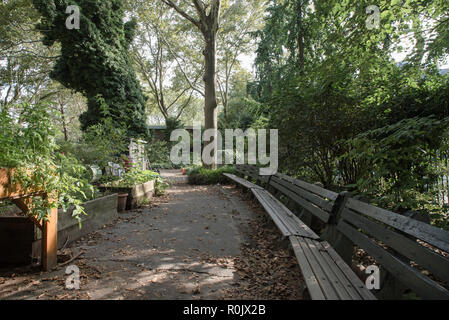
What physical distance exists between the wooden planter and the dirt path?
190mm

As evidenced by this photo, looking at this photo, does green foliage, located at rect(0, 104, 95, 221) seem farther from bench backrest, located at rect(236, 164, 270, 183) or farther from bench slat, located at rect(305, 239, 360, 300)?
bench backrest, located at rect(236, 164, 270, 183)

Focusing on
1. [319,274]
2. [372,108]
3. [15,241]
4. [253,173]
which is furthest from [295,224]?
[253,173]

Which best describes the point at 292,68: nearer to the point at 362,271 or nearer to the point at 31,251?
the point at 362,271

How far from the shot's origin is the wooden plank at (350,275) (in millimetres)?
1869

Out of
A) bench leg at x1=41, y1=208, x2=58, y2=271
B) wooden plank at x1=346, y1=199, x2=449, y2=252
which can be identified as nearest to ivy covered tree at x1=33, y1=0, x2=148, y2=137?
bench leg at x1=41, y1=208, x2=58, y2=271

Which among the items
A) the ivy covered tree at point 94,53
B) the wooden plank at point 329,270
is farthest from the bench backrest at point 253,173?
the ivy covered tree at point 94,53

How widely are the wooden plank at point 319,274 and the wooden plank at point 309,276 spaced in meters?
0.03

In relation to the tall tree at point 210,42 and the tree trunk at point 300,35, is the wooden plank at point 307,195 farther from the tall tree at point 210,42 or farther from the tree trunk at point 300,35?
the tall tree at point 210,42

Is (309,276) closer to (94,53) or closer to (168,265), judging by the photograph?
(168,265)

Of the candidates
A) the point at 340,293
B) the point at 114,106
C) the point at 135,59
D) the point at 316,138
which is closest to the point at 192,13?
the point at 135,59

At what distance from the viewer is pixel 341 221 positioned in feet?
9.13

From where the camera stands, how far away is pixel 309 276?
2146mm

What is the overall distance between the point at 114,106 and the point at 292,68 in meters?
7.20

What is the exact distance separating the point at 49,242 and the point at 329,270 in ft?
9.50
